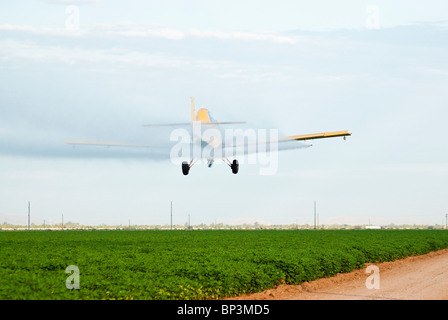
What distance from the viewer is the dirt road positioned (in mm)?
25406

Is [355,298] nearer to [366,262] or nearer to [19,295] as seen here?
[19,295]

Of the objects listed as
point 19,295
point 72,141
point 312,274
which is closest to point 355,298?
point 312,274

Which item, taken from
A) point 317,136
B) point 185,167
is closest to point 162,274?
point 185,167

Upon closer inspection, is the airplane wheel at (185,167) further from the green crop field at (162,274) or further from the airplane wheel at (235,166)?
the green crop field at (162,274)

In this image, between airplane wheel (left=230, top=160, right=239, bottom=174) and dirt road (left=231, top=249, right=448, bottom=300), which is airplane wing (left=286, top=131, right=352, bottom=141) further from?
dirt road (left=231, top=249, right=448, bottom=300)

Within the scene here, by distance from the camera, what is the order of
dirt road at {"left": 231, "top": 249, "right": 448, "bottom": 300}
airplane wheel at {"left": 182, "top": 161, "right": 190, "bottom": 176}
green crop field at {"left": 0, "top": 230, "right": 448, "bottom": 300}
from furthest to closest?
1. airplane wheel at {"left": 182, "top": 161, "right": 190, "bottom": 176}
2. dirt road at {"left": 231, "top": 249, "right": 448, "bottom": 300}
3. green crop field at {"left": 0, "top": 230, "right": 448, "bottom": 300}

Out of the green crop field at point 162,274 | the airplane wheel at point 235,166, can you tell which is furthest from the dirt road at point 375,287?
the airplane wheel at point 235,166

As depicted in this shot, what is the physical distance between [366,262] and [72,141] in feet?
65.0

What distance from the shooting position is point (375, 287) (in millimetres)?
28734

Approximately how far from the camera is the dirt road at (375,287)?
25.4 metres

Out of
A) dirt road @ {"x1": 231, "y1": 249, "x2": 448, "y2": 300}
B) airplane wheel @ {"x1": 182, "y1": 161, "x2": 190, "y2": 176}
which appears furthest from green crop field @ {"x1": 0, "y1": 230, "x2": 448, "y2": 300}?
airplane wheel @ {"x1": 182, "y1": 161, "x2": 190, "y2": 176}

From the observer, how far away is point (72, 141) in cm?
3234

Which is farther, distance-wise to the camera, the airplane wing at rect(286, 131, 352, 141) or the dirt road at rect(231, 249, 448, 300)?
the airplane wing at rect(286, 131, 352, 141)
